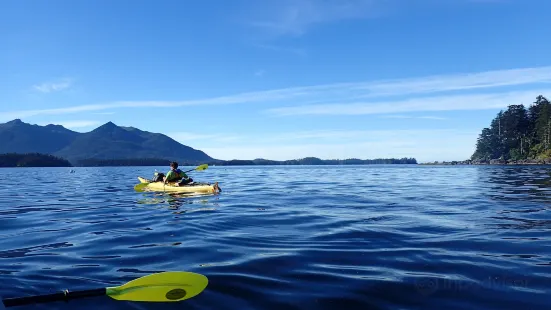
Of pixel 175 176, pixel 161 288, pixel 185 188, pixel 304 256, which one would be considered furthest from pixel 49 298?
pixel 175 176

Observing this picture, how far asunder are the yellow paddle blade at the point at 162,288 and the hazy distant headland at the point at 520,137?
133813 mm

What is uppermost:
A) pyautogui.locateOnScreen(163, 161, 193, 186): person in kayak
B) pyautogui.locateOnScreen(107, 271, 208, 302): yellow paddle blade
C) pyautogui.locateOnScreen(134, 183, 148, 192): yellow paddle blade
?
pyautogui.locateOnScreen(163, 161, 193, 186): person in kayak

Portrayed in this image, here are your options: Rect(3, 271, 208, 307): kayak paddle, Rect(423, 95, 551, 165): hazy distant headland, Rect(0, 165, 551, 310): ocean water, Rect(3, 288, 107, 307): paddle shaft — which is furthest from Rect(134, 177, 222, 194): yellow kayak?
Rect(423, 95, 551, 165): hazy distant headland

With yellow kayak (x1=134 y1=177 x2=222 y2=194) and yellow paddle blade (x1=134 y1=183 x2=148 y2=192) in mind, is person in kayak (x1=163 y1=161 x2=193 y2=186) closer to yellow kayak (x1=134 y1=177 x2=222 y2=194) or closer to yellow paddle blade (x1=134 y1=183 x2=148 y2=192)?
yellow kayak (x1=134 y1=177 x2=222 y2=194)

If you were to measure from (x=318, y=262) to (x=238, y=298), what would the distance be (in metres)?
2.52

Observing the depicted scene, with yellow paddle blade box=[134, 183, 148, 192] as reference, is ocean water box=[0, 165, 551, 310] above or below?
below

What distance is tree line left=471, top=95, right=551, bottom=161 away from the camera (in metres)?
120

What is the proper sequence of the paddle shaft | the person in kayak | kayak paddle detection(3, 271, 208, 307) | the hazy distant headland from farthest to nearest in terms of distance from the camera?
the hazy distant headland, the person in kayak, kayak paddle detection(3, 271, 208, 307), the paddle shaft

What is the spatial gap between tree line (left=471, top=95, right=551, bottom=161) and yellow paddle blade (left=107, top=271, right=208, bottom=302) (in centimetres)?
13731

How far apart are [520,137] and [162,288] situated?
159337 millimetres

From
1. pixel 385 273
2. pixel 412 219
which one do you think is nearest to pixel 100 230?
pixel 385 273

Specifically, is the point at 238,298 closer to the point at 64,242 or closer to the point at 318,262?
the point at 318,262

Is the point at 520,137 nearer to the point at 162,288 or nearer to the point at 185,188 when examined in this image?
the point at 185,188

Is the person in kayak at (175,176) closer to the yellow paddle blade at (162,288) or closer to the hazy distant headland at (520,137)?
the yellow paddle blade at (162,288)
